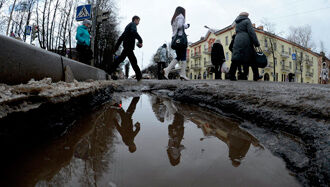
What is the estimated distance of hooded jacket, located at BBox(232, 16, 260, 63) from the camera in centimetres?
372

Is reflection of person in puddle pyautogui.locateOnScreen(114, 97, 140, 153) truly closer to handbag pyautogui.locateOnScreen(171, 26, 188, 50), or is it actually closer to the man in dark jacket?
handbag pyautogui.locateOnScreen(171, 26, 188, 50)

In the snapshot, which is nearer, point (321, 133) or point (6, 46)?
point (321, 133)

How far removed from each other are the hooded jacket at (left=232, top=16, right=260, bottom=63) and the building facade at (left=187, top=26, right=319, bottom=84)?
77.1ft

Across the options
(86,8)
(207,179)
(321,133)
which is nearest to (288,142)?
(321,133)

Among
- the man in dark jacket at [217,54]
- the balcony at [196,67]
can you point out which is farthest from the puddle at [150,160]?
the balcony at [196,67]

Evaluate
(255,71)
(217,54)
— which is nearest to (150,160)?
(255,71)

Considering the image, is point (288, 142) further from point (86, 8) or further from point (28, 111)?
point (86, 8)

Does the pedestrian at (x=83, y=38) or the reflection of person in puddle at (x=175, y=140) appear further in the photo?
the pedestrian at (x=83, y=38)

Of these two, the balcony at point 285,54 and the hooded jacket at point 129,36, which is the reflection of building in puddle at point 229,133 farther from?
the balcony at point 285,54

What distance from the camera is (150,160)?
80 centimetres

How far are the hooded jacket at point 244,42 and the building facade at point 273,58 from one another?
2350 centimetres

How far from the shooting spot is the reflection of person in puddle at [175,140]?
83 centimetres

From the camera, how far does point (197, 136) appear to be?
44.6 inches

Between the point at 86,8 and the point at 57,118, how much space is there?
19.6 ft
